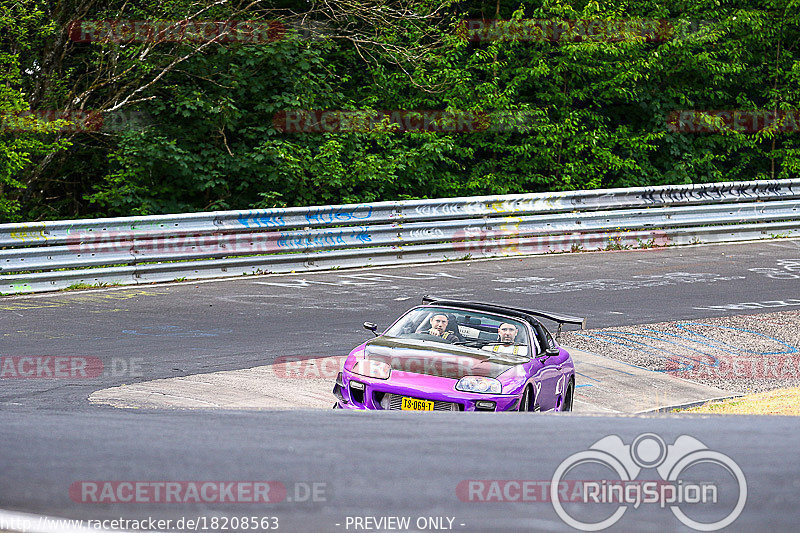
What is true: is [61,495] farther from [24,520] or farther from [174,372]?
[174,372]

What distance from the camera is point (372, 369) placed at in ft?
28.2

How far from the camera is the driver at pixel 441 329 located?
30.9 ft

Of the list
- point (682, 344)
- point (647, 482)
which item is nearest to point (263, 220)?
point (682, 344)

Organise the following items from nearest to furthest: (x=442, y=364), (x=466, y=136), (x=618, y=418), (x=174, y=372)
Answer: (x=618, y=418)
(x=442, y=364)
(x=174, y=372)
(x=466, y=136)

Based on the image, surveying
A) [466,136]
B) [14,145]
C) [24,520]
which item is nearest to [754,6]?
[466,136]

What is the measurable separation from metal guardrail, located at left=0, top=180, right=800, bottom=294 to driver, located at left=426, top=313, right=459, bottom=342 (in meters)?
7.83

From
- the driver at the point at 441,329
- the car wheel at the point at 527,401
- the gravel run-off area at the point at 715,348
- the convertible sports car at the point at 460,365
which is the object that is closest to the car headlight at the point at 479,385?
the convertible sports car at the point at 460,365

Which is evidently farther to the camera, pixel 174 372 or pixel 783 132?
pixel 783 132

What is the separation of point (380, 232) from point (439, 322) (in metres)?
9.18

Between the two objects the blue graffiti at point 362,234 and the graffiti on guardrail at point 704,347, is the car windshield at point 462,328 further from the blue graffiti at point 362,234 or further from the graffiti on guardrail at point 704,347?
the blue graffiti at point 362,234

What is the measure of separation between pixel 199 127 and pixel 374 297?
23.0 feet

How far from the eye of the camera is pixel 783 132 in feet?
85.2

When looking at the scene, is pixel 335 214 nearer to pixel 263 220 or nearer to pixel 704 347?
pixel 263 220

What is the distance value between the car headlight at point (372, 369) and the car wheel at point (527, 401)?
3.66ft
